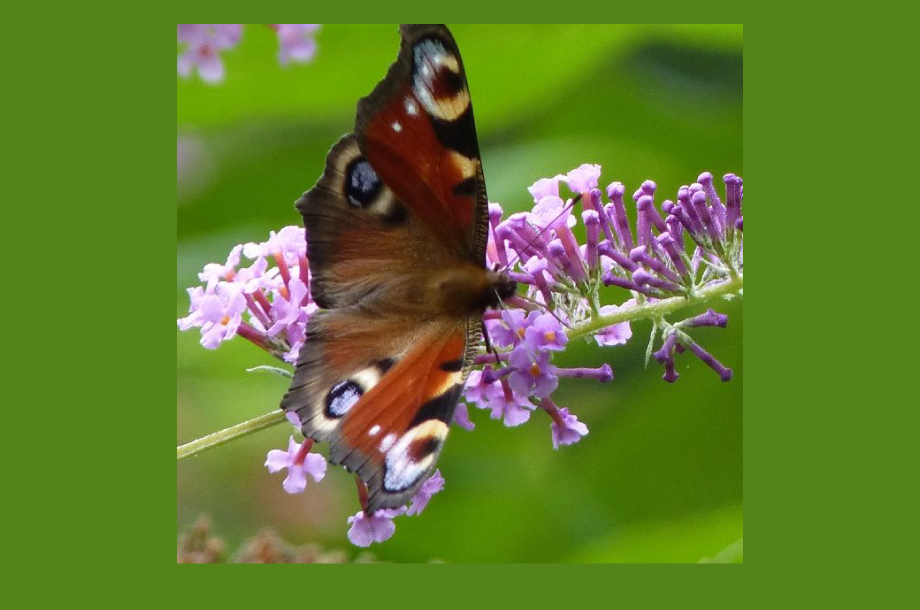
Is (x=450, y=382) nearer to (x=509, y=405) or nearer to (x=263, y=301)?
(x=509, y=405)

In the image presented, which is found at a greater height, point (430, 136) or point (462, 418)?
point (430, 136)

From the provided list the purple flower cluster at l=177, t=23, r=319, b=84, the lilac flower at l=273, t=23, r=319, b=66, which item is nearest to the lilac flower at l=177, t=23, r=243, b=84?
the purple flower cluster at l=177, t=23, r=319, b=84

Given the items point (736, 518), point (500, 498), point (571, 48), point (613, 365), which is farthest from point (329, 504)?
point (571, 48)

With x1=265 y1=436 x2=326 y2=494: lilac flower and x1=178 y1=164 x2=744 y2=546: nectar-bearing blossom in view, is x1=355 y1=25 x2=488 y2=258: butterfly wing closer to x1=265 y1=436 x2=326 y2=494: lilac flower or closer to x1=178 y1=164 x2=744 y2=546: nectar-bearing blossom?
x1=178 y1=164 x2=744 y2=546: nectar-bearing blossom

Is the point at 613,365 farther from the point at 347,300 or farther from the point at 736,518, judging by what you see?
the point at 347,300

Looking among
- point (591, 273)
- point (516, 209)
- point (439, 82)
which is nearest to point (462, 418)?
point (591, 273)
